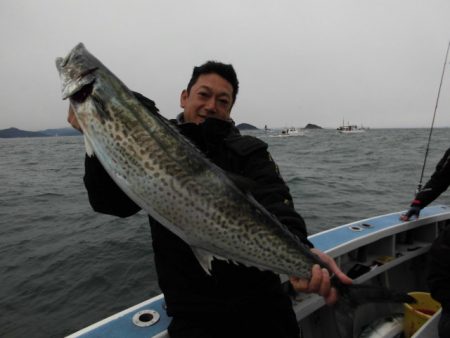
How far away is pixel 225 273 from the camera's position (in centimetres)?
252

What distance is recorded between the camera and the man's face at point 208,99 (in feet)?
9.76

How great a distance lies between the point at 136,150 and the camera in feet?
6.81

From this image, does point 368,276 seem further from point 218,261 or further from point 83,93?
point 83,93

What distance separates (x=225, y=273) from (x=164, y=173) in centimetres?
97

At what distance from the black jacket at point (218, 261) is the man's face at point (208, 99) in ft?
0.83

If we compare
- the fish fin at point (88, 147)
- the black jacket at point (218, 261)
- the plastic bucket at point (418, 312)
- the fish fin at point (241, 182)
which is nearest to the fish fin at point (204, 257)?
the black jacket at point (218, 261)

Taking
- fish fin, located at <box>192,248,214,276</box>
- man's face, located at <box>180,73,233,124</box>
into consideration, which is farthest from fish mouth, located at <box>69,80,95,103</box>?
fish fin, located at <box>192,248,214,276</box>

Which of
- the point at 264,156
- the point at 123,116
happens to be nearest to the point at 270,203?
the point at 264,156

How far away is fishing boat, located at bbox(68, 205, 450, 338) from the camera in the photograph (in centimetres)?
304

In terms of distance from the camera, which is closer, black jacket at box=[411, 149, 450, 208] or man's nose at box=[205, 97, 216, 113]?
man's nose at box=[205, 97, 216, 113]

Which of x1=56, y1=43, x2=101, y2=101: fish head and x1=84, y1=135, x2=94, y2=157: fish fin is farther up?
x1=56, y1=43, x2=101, y2=101: fish head

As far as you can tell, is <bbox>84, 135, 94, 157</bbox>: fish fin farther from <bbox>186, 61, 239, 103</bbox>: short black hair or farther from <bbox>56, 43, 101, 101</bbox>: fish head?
<bbox>186, 61, 239, 103</bbox>: short black hair

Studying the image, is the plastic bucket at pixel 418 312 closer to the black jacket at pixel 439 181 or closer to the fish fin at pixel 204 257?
the black jacket at pixel 439 181

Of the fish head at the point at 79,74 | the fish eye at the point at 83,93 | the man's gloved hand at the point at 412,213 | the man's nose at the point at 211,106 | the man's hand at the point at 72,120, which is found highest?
the fish head at the point at 79,74
